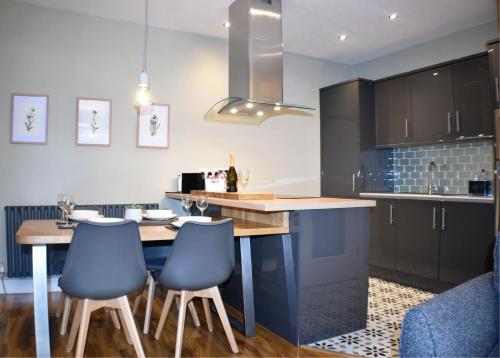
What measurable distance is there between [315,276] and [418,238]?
189 cm

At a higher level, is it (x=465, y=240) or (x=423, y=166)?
(x=423, y=166)

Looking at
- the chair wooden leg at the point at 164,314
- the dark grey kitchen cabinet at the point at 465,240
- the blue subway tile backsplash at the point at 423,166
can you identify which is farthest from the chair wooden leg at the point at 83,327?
the blue subway tile backsplash at the point at 423,166

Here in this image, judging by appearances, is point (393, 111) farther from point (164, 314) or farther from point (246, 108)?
point (164, 314)

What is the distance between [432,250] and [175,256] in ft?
9.06

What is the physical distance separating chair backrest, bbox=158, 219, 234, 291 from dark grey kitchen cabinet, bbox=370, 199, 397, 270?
255cm

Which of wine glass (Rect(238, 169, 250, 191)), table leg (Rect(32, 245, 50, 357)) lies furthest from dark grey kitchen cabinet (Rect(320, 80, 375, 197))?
table leg (Rect(32, 245, 50, 357))

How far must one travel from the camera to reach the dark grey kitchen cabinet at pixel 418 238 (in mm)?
3705

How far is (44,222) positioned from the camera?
Result: 2.60m

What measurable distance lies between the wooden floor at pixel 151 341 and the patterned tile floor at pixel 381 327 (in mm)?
189

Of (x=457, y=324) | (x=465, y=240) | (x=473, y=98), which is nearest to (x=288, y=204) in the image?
(x=457, y=324)

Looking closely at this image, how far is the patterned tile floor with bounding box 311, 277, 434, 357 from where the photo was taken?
2385 millimetres

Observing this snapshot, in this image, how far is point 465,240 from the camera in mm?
3445

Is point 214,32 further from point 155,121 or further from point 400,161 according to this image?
point 400,161

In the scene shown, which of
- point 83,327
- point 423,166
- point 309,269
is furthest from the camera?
point 423,166
